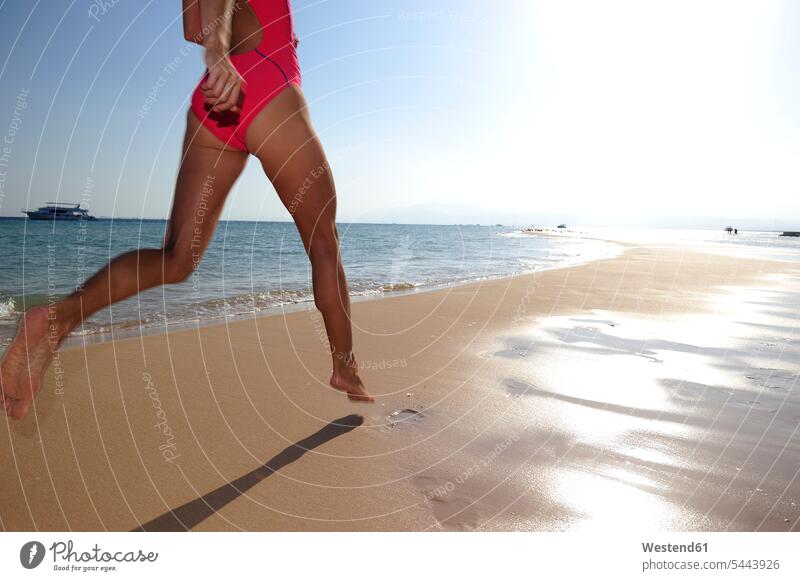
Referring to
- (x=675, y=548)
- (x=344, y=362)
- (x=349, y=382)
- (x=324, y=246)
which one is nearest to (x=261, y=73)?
(x=324, y=246)

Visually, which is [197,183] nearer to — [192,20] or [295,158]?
[295,158]

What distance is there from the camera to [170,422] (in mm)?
2971

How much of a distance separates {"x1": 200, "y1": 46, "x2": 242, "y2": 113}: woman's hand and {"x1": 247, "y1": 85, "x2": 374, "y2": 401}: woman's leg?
41 cm

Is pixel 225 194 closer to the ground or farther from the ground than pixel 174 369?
farther from the ground

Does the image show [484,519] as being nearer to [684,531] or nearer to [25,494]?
[684,531]

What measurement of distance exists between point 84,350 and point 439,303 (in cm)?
462

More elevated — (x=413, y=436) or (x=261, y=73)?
(x=261, y=73)

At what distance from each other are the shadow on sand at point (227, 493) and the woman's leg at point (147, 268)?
81 centimetres

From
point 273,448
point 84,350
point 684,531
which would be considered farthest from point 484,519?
point 84,350

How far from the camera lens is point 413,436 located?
2.93 metres

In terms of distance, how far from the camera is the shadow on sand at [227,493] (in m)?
2.06

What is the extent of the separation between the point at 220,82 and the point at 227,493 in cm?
164

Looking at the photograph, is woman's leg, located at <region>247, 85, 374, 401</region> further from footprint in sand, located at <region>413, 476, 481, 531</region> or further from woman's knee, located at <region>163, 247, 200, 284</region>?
footprint in sand, located at <region>413, 476, 481, 531</region>

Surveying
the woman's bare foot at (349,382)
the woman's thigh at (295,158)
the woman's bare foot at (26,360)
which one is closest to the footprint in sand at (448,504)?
the woman's bare foot at (349,382)
